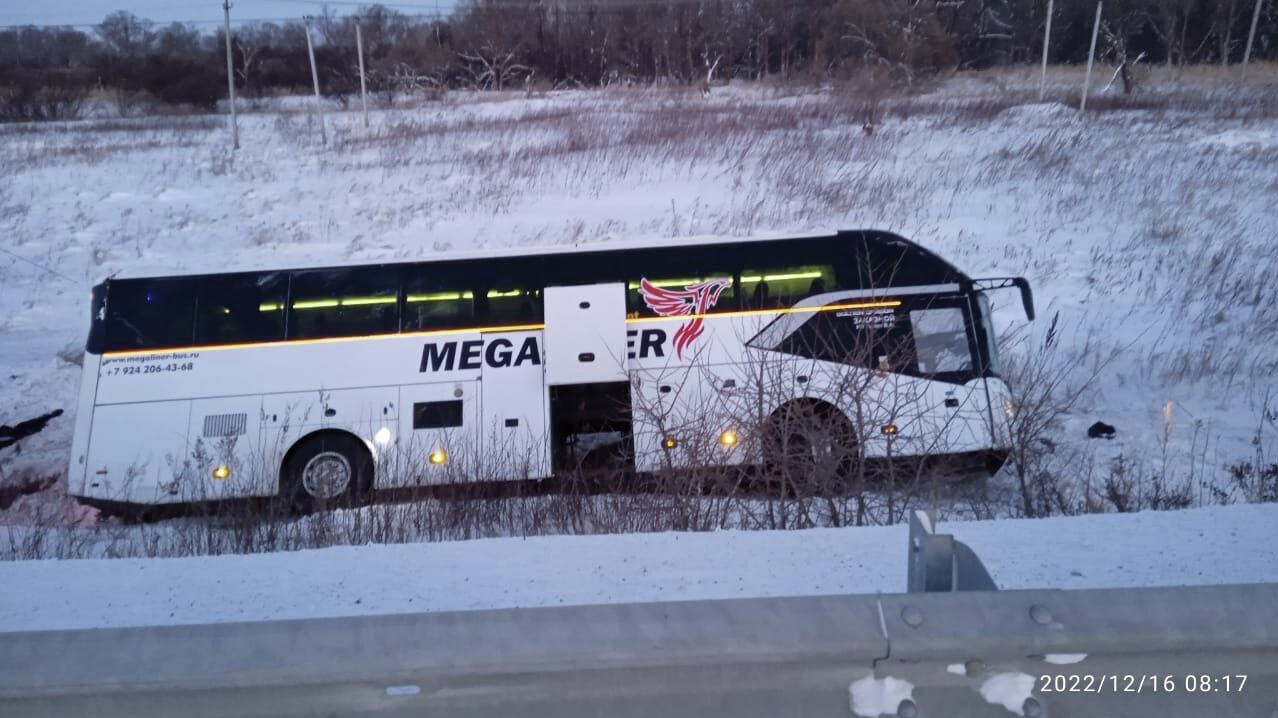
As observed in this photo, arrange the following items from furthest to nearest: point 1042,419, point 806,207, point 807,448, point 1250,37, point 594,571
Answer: point 1250,37 → point 806,207 → point 1042,419 → point 807,448 → point 594,571

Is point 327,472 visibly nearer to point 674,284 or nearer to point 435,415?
point 435,415

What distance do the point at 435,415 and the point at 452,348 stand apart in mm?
803

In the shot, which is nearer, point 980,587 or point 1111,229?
point 980,587

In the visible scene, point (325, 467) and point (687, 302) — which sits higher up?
point (687, 302)

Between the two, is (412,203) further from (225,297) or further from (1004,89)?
(1004,89)

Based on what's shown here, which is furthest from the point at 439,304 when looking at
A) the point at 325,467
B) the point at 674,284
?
the point at 674,284

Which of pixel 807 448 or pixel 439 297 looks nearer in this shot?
pixel 807 448

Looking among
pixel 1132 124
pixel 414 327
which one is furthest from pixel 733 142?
pixel 414 327

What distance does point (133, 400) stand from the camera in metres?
12.1

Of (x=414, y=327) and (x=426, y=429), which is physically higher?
(x=414, y=327)

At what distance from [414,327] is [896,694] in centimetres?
1001

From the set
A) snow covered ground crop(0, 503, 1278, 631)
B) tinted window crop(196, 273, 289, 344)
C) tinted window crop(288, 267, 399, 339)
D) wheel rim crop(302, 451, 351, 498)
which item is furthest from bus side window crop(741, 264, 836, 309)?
snow covered ground crop(0, 503, 1278, 631)

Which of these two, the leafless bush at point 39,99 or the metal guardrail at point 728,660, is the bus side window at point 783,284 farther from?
the leafless bush at point 39,99

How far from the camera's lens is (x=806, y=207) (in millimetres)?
21281
